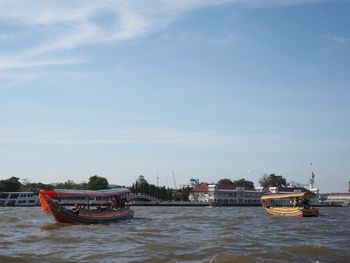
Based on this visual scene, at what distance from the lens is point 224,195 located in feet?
465

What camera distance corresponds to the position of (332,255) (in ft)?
65.5

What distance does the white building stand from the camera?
457 ft

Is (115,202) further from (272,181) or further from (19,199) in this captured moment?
(272,181)

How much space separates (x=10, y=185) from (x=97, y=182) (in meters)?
23.9

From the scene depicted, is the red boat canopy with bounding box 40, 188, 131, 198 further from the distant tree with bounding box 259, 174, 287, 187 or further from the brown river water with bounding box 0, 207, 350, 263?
the distant tree with bounding box 259, 174, 287, 187

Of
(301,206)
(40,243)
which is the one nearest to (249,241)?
(40,243)

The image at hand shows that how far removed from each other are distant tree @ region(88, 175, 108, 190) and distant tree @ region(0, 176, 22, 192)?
20.4 meters

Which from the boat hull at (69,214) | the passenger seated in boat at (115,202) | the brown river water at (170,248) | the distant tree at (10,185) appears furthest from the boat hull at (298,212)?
the distant tree at (10,185)

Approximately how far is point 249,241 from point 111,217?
16.4 m

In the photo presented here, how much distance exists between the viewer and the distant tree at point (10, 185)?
438 ft

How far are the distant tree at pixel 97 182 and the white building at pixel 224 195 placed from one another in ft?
86.7

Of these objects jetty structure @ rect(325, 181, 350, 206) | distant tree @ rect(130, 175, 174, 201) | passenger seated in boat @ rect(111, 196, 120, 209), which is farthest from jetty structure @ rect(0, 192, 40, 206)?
jetty structure @ rect(325, 181, 350, 206)

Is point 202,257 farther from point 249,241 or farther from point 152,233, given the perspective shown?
point 152,233

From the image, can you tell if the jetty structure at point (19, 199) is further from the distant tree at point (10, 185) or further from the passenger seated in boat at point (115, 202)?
the passenger seated in boat at point (115, 202)
